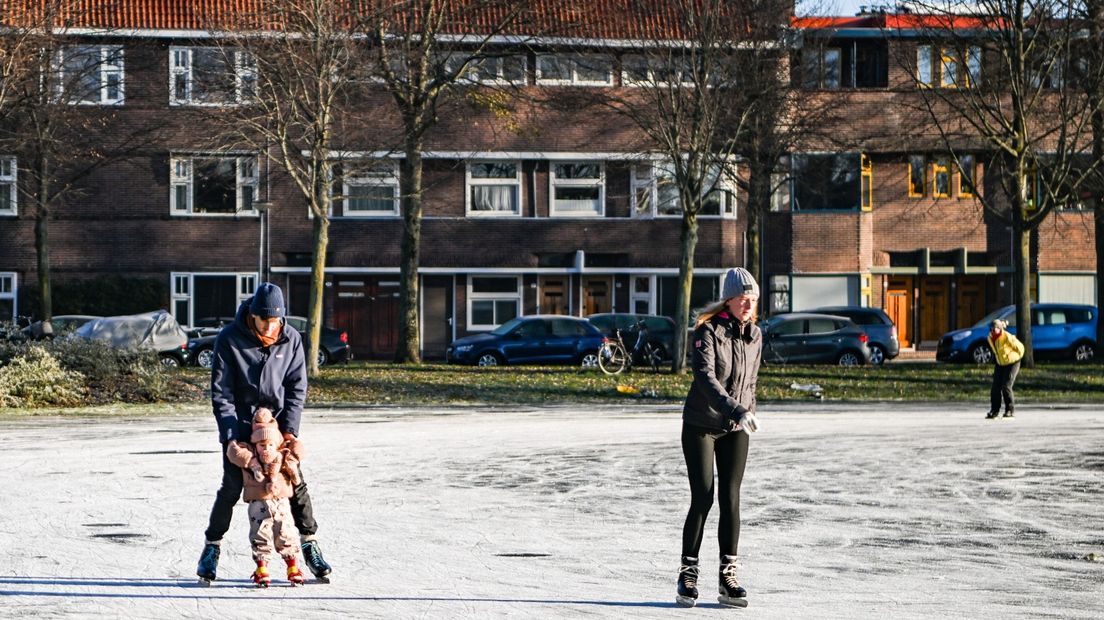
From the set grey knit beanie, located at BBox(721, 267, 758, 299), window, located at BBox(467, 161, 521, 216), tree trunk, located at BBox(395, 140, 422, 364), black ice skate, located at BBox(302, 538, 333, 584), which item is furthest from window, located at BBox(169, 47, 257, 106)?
Answer: grey knit beanie, located at BBox(721, 267, 758, 299)

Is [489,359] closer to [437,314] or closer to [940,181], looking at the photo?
[437,314]

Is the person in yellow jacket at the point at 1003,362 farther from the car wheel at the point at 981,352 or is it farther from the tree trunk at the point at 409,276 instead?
the car wheel at the point at 981,352

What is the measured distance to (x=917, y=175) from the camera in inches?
1956

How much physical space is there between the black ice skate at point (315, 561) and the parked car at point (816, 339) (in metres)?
30.2

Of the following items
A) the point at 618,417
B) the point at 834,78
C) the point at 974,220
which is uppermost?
the point at 834,78

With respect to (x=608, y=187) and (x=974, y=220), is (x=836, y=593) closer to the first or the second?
(x=608, y=187)

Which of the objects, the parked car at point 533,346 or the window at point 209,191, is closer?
the parked car at point 533,346

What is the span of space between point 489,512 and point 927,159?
38966 millimetres

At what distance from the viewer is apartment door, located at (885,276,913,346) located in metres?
50.4

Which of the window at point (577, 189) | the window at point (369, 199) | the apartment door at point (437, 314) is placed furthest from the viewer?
the apartment door at point (437, 314)

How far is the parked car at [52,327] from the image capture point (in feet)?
104

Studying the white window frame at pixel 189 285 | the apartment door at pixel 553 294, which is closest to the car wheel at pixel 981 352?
the apartment door at pixel 553 294

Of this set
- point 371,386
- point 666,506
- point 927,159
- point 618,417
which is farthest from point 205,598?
point 927,159

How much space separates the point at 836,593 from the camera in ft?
28.7
